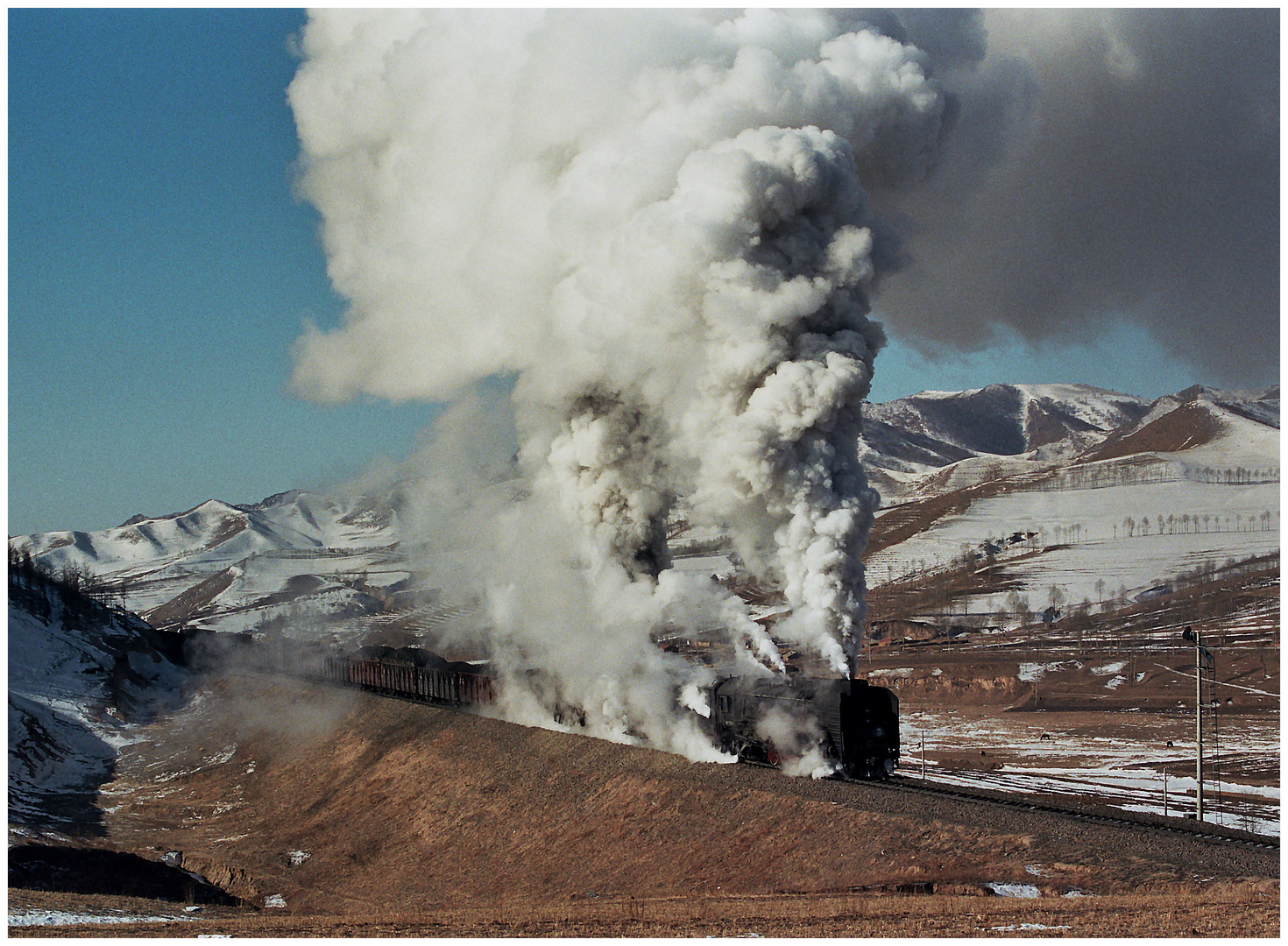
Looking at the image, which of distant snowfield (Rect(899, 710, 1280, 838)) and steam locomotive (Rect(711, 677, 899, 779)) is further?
distant snowfield (Rect(899, 710, 1280, 838))

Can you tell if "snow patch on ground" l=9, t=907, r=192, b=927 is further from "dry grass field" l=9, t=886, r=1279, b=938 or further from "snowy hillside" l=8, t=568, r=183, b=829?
"snowy hillside" l=8, t=568, r=183, b=829

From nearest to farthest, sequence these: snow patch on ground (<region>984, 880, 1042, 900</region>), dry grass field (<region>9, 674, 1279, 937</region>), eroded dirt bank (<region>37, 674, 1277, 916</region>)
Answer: dry grass field (<region>9, 674, 1279, 937</region>) < snow patch on ground (<region>984, 880, 1042, 900</region>) < eroded dirt bank (<region>37, 674, 1277, 916</region>)

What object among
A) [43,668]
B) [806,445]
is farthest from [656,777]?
[43,668]

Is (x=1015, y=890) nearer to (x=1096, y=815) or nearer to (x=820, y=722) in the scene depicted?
(x=1096, y=815)

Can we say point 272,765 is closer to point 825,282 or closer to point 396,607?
point 825,282

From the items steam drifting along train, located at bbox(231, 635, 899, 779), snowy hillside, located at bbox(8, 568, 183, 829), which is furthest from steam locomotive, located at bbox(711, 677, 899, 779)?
snowy hillside, located at bbox(8, 568, 183, 829)

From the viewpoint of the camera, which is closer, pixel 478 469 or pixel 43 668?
pixel 478 469
